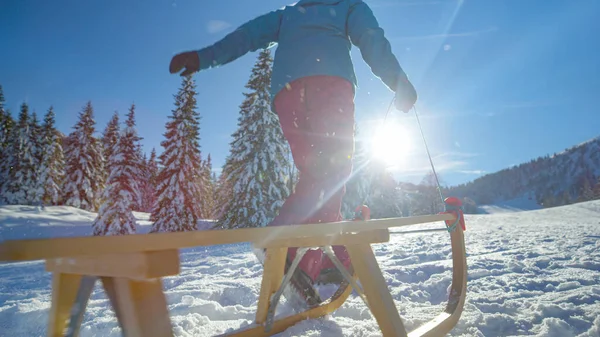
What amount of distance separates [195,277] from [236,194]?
459 inches

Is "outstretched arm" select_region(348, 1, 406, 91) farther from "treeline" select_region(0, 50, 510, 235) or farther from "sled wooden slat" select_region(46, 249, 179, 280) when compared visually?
"treeline" select_region(0, 50, 510, 235)

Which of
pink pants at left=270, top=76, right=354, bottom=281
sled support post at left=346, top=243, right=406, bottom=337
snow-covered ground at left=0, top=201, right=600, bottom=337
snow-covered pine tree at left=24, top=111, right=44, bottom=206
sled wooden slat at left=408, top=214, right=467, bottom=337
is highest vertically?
snow-covered pine tree at left=24, top=111, right=44, bottom=206

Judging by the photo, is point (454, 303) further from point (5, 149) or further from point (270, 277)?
point (5, 149)

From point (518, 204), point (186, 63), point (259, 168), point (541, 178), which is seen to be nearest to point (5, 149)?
point (259, 168)

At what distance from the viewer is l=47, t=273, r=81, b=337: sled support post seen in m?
0.77

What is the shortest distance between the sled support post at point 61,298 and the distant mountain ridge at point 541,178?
142m

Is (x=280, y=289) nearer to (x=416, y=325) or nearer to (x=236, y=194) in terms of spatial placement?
(x=416, y=325)

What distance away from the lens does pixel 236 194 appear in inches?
574

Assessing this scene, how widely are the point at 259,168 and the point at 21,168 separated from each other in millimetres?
21229

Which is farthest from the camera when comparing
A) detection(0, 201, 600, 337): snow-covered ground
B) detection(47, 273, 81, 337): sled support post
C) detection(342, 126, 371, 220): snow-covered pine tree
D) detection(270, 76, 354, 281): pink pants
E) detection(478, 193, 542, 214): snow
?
detection(478, 193, 542, 214): snow

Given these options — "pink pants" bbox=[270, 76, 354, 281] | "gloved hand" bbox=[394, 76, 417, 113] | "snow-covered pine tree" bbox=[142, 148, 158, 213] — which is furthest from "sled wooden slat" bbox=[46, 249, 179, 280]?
"snow-covered pine tree" bbox=[142, 148, 158, 213]

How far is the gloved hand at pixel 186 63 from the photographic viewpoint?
212 cm

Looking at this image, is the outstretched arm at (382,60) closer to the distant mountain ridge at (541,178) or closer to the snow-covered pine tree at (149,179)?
the snow-covered pine tree at (149,179)

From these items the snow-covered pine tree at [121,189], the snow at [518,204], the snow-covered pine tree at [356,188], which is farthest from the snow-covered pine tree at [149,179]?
the snow at [518,204]
